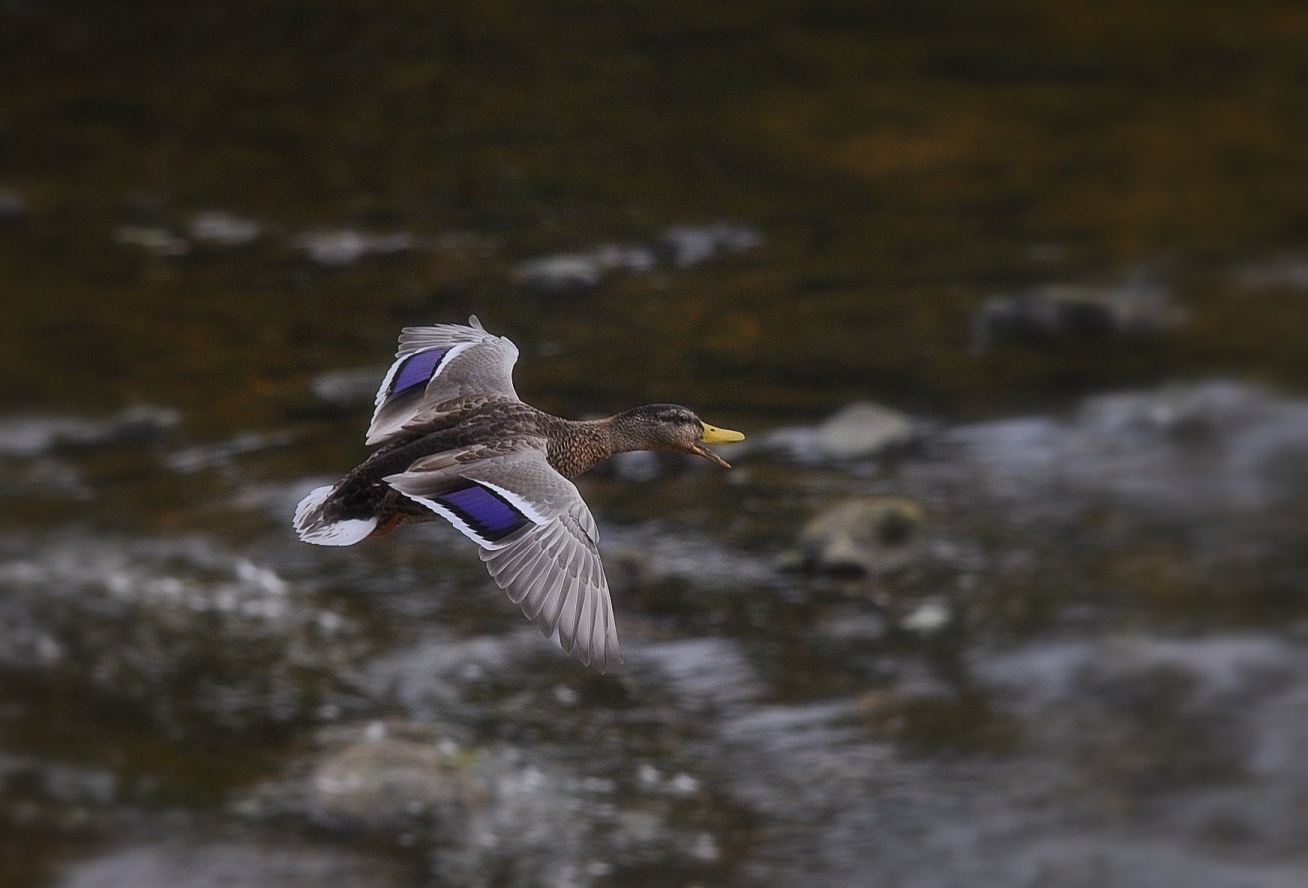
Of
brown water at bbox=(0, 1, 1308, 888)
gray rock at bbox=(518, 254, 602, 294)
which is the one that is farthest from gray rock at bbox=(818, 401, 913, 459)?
gray rock at bbox=(518, 254, 602, 294)

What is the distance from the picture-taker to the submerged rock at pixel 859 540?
7.45 m

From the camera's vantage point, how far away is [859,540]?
24.8 feet

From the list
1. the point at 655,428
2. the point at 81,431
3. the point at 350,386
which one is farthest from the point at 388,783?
the point at 81,431

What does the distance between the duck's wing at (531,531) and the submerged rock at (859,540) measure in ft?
11.4

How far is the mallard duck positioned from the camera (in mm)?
3812

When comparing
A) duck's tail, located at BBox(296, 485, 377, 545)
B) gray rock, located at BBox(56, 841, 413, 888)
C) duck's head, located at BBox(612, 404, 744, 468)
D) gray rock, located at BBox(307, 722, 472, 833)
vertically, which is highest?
duck's head, located at BBox(612, 404, 744, 468)

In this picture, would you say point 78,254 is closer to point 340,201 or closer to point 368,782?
point 340,201

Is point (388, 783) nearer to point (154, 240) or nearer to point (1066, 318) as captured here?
point (1066, 318)

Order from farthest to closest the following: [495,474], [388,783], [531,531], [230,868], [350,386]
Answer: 1. [350,386]
2. [388,783]
3. [230,868]
4. [495,474]
5. [531,531]

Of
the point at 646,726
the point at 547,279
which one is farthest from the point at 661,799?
the point at 547,279

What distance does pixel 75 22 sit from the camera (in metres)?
16.0

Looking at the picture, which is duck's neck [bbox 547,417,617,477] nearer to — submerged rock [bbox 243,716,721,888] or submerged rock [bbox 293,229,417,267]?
submerged rock [bbox 243,716,721,888]

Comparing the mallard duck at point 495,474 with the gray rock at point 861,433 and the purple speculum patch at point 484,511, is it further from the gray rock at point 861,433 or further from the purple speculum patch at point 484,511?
the gray rock at point 861,433

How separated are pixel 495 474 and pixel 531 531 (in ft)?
0.64
